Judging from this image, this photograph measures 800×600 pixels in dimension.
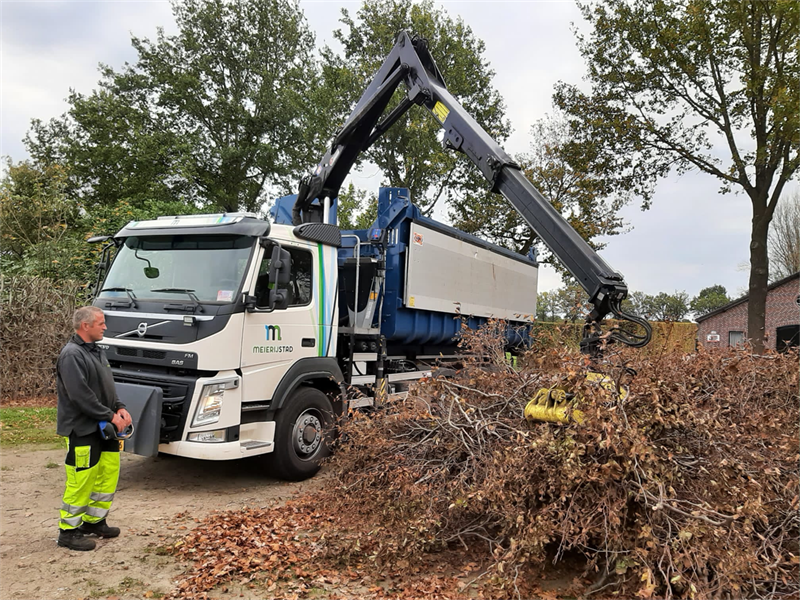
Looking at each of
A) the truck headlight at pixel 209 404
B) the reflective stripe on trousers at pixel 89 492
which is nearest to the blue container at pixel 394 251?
the truck headlight at pixel 209 404

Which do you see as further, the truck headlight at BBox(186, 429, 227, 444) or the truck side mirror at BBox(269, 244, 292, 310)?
the truck side mirror at BBox(269, 244, 292, 310)

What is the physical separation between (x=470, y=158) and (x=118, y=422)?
474 centimetres

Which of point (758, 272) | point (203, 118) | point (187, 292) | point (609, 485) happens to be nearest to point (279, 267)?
point (187, 292)

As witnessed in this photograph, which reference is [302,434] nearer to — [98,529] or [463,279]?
[98,529]

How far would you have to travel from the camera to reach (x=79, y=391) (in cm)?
407

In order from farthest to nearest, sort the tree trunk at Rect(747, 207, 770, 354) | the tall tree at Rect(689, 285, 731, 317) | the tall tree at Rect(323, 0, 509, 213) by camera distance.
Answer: the tall tree at Rect(689, 285, 731, 317)
the tall tree at Rect(323, 0, 509, 213)
the tree trunk at Rect(747, 207, 770, 354)

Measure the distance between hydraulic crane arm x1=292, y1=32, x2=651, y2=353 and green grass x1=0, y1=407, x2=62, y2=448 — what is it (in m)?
4.87

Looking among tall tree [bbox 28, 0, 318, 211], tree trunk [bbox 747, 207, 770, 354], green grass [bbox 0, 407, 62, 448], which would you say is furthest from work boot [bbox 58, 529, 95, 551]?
tall tree [bbox 28, 0, 318, 211]

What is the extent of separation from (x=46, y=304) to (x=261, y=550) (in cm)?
951

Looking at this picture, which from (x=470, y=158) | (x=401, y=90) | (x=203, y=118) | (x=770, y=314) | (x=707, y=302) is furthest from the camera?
(x=707, y=302)

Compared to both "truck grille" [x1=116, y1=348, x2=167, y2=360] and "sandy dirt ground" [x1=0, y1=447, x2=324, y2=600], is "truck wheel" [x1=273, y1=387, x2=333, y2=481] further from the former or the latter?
"truck grille" [x1=116, y1=348, x2=167, y2=360]

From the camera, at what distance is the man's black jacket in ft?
13.4

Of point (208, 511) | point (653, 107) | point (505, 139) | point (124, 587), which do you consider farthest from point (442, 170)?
point (124, 587)

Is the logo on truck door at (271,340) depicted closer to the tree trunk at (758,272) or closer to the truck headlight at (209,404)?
the truck headlight at (209,404)
